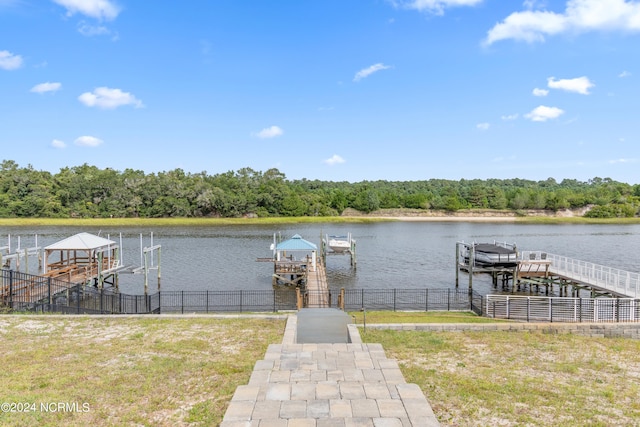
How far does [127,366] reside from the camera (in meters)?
11.1

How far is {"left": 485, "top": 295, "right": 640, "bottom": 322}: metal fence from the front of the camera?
18016mm

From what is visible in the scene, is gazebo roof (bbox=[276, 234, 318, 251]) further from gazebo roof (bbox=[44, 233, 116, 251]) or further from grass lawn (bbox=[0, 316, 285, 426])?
grass lawn (bbox=[0, 316, 285, 426])

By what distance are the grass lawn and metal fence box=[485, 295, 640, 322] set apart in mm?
9994

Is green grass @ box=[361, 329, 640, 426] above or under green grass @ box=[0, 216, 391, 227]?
under

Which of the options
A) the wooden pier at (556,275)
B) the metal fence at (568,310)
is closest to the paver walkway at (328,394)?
the metal fence at (568,310)

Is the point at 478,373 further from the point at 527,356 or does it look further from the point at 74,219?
the point at 74,219

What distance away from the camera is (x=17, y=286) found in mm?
21938

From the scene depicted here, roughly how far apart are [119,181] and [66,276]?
89973 millimetres

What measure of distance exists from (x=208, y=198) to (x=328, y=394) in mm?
100795

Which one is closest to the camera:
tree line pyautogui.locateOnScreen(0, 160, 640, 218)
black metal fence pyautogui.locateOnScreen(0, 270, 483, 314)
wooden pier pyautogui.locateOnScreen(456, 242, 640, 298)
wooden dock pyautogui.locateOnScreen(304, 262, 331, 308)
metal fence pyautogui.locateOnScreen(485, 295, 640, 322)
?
metal fence pyautogui.locateOnScreen(485, 295, 640, 322)

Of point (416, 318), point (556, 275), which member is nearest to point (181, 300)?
point (416, 318)

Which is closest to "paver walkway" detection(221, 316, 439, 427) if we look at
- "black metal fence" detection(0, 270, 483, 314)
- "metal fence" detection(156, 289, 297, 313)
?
"black metal fence" detection(0, 270, 483, 314)

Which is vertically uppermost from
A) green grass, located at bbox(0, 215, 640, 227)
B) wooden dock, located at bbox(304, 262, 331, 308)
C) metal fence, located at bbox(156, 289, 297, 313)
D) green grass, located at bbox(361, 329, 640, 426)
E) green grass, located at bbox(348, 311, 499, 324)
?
green grass, located at bbox(0, 215, 640, 227)

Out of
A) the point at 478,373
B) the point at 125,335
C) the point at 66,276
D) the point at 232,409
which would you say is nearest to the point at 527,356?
the point at 478,373
